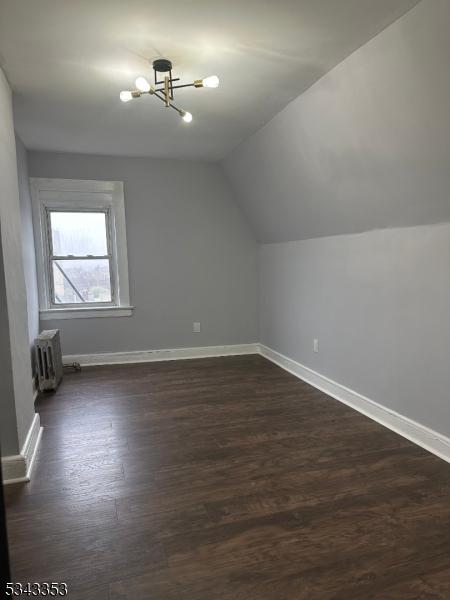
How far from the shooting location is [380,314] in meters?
2.82

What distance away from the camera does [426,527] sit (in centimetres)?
173

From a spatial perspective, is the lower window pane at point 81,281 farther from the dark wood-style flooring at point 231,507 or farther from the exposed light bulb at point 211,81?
the exposed light bulb at point 211,81

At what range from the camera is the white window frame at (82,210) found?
13.6 ft

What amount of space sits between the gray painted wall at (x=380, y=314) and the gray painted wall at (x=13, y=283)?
241 centimetres

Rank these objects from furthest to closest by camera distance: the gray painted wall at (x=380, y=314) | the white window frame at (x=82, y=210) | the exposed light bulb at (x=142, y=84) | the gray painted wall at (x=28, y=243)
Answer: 1. the white window frame at (x=82, y=210)
2. the gray painted wall at (x=28, y=243)
3. the gray painted wall at (x=380, y=314)
4. the exposed light bulb at (x=142, y=84)

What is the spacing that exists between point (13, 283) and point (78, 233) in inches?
89.0

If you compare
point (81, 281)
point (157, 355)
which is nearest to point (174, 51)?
point (81, 281)

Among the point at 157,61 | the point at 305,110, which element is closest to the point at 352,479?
the point at 305,110

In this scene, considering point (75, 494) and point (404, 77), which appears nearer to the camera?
point (404, 77)

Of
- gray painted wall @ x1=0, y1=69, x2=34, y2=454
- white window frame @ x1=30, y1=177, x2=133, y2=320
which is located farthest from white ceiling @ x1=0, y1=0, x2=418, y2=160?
white window frame @ x1=30, y1=177, x2=133, y2=320

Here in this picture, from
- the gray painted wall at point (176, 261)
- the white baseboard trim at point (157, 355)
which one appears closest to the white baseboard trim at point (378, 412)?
the white baseboard trim at point (157, 355)

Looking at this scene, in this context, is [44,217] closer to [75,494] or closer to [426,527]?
[75,494]

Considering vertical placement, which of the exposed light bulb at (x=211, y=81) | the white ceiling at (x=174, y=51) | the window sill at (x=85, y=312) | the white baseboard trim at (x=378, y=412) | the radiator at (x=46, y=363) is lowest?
the white baseboard trim at (x=378, y=412)

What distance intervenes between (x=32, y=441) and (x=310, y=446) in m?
1.77
